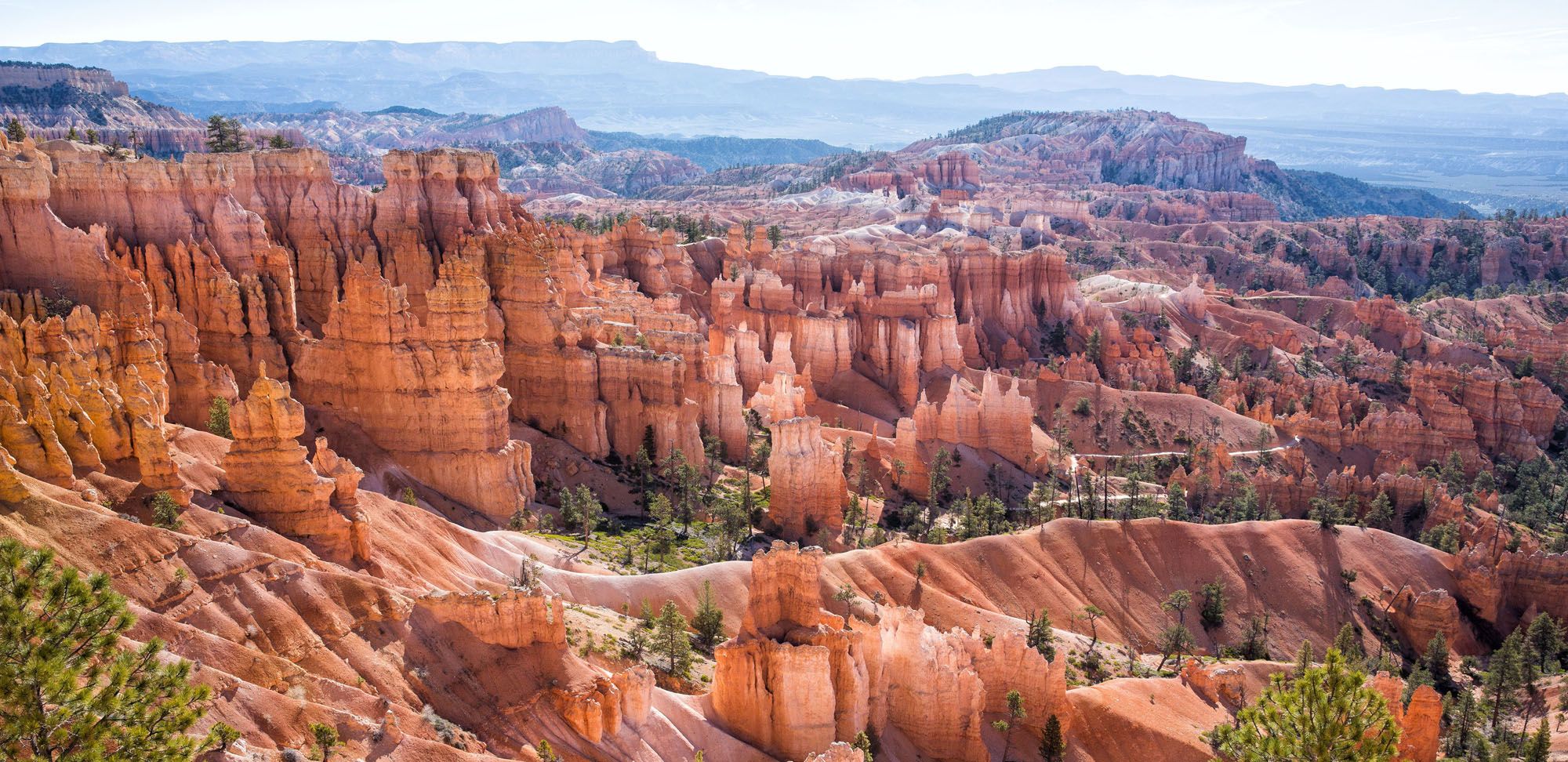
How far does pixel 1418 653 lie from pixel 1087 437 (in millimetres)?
29072

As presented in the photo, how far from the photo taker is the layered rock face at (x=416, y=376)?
157 ft

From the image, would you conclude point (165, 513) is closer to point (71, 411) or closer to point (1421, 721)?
point (71, 411)

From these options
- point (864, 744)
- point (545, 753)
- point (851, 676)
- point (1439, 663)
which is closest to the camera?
point (545, 753)

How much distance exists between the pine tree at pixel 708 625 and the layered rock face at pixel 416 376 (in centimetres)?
1080

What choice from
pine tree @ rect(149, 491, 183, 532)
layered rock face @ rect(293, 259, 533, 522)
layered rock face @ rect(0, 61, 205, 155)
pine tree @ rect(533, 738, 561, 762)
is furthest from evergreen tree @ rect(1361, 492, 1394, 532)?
layered rock face @ rect(0, 61, 205, 155)

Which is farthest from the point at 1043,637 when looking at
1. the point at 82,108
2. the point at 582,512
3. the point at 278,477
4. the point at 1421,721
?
the point at 82,108

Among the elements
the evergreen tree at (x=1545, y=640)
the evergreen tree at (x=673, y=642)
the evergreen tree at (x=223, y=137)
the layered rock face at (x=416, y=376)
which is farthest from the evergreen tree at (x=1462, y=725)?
the evergreen tree at (x=223, y=137)

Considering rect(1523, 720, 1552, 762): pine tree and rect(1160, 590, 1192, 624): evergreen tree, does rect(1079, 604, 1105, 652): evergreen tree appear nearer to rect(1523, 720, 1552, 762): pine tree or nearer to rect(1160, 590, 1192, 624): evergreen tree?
rect(1160, 590, 1192, 624): evergreen tree

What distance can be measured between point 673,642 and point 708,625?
508 centimetres

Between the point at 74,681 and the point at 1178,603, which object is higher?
the point at 74,681

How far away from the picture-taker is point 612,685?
100ft

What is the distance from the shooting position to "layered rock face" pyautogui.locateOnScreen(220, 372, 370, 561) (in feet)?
104

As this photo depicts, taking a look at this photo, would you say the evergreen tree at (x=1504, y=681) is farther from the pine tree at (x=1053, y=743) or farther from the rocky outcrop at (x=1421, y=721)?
the pine tree at (x=1053, y=743)

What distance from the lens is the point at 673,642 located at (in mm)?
37219
